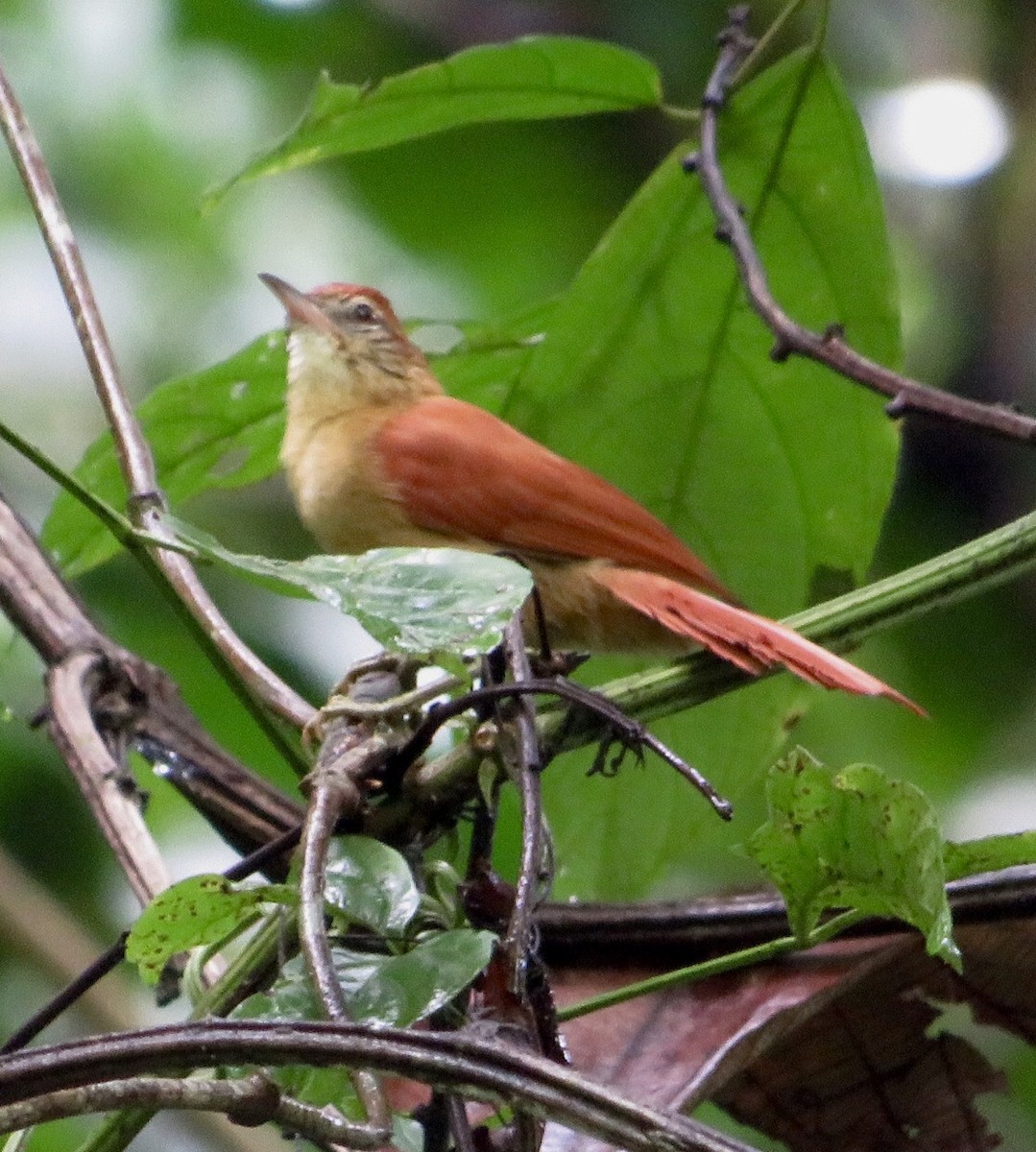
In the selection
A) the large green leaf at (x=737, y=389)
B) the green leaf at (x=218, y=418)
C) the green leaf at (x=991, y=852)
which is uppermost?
the large green leaf at (x=737, y=389)

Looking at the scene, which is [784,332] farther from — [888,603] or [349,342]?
[349,342]

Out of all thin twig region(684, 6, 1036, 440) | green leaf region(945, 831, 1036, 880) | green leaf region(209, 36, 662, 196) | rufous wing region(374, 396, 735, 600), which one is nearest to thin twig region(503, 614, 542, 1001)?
green leaf region(945, 831, 1036, 880)

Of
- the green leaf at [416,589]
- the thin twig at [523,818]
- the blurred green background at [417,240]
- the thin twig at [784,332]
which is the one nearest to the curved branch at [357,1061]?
the thin twig at [523,818]

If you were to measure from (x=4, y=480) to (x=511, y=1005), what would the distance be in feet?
8.71

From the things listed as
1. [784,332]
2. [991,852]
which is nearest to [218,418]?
[784,332]

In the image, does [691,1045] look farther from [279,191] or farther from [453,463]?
[279,191]

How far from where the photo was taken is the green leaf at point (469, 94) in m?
2.14

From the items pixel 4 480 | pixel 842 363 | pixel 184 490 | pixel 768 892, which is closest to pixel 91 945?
pixel 184 490

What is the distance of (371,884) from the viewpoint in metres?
1.26

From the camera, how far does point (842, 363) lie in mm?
1711

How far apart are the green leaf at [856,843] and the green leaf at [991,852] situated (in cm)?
6

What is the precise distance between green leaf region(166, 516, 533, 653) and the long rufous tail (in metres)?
0.52

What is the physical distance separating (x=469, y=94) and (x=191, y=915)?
4.13ft

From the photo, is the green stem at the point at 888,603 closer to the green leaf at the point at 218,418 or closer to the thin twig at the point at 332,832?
the thin twig at the point at 332,832
